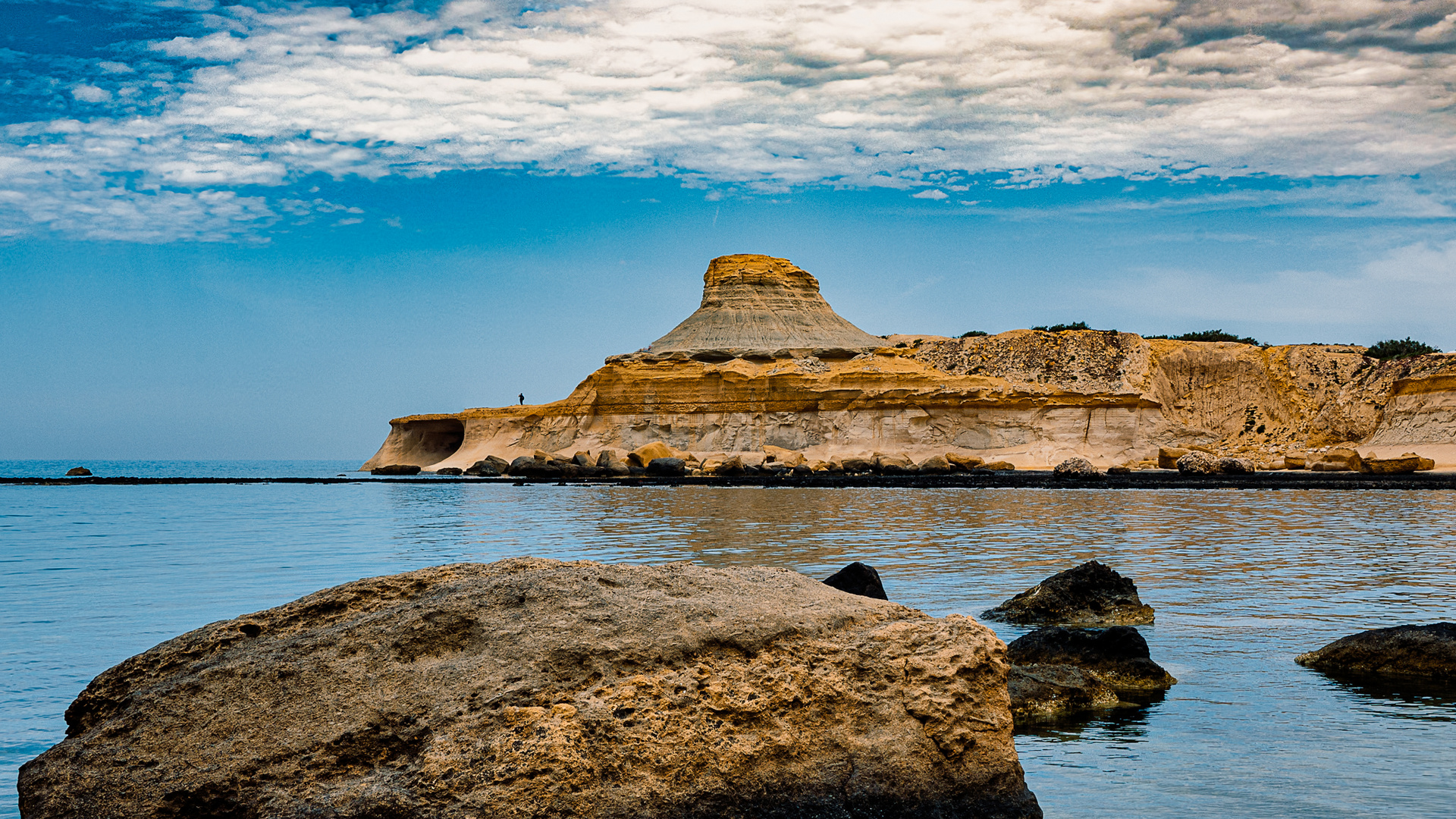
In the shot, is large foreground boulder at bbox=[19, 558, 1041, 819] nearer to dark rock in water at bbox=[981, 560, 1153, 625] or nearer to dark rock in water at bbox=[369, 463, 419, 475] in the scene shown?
dark rock in water at bbox=[981, 560, 1153, 625]

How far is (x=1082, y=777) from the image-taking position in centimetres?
571

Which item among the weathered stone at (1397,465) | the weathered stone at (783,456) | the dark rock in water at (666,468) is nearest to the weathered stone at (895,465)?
the weathered stone at (783,456)

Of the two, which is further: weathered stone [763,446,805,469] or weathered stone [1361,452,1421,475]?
weathered stone [763,446,805,469]

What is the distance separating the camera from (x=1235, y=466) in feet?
145

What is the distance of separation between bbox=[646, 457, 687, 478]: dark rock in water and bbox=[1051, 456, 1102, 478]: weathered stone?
59.1 ft

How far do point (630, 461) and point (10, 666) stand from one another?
4882 cm

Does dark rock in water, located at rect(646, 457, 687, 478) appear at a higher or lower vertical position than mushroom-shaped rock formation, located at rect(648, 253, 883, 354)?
lower

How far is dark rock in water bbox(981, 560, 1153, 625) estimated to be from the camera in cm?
1017

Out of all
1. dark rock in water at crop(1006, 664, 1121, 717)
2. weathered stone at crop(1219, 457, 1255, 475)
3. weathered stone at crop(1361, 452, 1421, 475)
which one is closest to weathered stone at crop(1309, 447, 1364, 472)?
weathered stone at crop(1361, 452, 1421, 475)

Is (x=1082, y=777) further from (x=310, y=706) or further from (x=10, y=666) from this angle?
(x=10, y=666)

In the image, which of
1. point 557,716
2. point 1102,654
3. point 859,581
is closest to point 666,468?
point 859,581

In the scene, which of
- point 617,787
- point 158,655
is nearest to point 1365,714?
point 617,787

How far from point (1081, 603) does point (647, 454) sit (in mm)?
47078

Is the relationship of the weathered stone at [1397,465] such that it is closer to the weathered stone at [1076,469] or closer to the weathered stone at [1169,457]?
the weathered stone at [1169,457]
